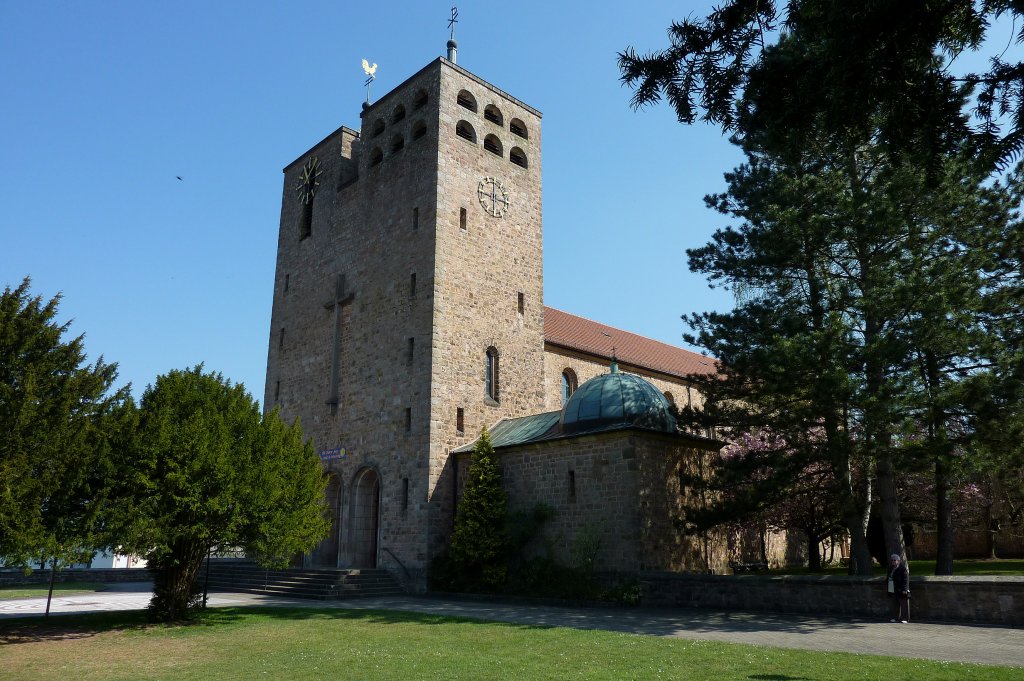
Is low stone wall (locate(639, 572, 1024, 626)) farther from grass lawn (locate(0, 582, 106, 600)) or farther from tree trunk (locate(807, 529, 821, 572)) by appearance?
grass lawn (locate(0, 582, 106, 600))

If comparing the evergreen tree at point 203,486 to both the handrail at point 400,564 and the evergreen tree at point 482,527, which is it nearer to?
the evergreen tree at point 482,527

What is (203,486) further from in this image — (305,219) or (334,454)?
(305,219)

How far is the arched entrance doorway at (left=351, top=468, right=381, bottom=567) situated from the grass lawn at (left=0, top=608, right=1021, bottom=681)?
10.0 m

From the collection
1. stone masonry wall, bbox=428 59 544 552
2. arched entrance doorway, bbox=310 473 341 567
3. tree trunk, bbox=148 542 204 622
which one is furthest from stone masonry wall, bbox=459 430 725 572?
tree trunk, bbox=148 542 204 622

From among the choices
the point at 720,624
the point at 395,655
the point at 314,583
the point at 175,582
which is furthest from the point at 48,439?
the point at 720,624

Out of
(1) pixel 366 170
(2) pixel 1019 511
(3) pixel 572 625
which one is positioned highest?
(1) pixel 366 170

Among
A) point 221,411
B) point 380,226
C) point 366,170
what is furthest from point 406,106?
point 221,411

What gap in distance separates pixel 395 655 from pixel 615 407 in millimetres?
11365

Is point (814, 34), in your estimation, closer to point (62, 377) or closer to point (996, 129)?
point (996, 129)

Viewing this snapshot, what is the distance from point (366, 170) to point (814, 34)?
24554mm

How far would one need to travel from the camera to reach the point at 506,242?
2672 centimetres

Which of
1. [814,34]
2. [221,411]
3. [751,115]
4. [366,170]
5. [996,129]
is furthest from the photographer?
[366,170]

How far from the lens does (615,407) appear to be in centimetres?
2048

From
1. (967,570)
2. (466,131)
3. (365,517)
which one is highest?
(466,131)
